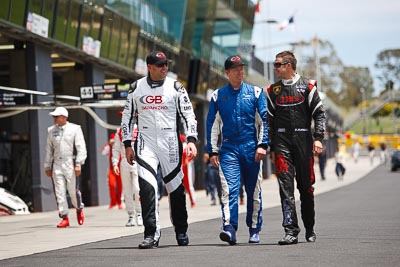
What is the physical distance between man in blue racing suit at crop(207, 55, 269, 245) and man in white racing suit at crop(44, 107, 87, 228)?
5.53m

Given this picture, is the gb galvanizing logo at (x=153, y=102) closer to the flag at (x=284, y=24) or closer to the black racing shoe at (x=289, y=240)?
the black racing shoe at (x=289, y=240)

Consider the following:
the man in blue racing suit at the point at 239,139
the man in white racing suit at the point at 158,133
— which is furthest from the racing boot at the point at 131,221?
the man in blue racing suit at the point at 239,139

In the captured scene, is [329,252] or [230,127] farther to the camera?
[230,127]

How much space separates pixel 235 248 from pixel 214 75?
35242mm

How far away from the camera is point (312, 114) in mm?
11281

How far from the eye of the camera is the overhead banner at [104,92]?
22.1 meters

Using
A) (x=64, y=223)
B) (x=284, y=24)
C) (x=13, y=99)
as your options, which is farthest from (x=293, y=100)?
(x=284, y=24)

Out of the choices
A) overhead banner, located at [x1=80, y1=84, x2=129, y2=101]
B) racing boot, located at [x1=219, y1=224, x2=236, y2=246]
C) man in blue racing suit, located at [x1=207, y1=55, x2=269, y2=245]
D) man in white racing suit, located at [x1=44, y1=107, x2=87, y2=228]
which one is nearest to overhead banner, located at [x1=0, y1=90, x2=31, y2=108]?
overhead banner, located at [x1=80, y1=84, x2=129, y2=101]

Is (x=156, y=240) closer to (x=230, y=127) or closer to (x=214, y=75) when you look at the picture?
(x=230, y=127)

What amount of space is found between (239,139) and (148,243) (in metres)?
1.55

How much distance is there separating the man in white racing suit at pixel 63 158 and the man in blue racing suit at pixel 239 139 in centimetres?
553

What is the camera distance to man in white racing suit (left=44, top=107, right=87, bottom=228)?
16.5m

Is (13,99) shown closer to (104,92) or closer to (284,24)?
(104,92)

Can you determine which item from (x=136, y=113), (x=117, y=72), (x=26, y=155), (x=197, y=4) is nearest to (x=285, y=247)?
(x=136, y=113)
